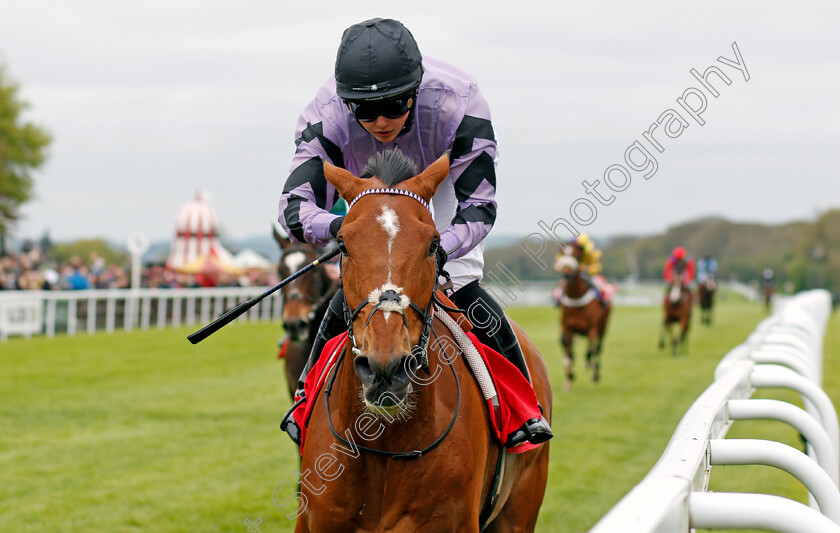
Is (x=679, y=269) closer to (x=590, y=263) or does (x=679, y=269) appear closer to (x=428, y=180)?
Answer: (x=590, y=263)

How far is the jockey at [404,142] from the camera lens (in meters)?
2.86

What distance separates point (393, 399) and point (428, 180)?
0.72 m

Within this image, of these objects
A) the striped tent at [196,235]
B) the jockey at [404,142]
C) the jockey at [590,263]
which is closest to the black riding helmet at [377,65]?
the jockey at [404,142]

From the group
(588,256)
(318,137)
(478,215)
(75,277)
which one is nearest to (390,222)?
(478,215)

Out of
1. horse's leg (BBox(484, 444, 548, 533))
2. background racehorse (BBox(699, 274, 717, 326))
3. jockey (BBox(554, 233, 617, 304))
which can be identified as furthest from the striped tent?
horse's leg (BBox(484, 444, 548, 533))

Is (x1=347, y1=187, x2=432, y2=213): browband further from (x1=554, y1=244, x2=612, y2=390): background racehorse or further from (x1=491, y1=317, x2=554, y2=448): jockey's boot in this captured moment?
(x1=554, y1=244, x2=612, y2=390): background racehorse

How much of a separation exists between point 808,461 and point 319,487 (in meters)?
1.42

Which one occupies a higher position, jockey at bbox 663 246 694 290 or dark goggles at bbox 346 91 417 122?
dark goggles at bbox 346 91 417 122

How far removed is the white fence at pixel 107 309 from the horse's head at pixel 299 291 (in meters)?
10.7

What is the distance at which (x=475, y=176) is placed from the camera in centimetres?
308

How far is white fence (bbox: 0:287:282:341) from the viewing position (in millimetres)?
15648

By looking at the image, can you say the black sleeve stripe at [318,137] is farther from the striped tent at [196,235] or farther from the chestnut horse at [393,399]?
the striped tent at [196,235]

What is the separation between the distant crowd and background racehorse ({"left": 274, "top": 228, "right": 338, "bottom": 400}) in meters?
10.9

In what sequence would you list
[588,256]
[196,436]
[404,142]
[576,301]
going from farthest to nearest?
1. [588,256]
2. [576,301]
3. [196,436]
4. [404,142]
